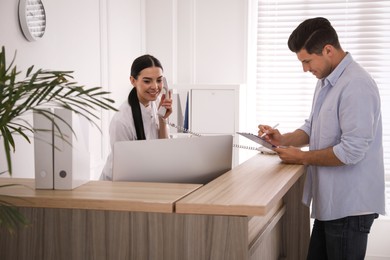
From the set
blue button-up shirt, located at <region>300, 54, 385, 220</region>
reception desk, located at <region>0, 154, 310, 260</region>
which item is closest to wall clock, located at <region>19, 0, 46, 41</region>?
reception desk, located at <region>0, 154, 310, 260</region>

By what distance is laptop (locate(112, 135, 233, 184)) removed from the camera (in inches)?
98.7

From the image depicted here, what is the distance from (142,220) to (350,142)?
1.01 meters

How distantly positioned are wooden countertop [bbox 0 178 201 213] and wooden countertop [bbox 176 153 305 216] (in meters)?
0.08

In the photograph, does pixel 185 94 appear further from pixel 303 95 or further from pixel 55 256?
pixel 55 256

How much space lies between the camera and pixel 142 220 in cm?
211

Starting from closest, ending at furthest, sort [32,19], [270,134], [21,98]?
[21,98] → [270,134] → [32,19]

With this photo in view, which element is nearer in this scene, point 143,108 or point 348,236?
point 348,236

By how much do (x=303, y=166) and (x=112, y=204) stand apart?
1.15 m

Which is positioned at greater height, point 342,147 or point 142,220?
point 342,147

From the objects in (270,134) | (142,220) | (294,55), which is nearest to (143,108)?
(270,134)

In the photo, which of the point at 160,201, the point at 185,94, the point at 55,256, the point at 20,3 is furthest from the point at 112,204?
the point at 185,94

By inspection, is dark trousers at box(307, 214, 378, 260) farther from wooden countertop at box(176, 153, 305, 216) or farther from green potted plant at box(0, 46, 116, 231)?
green potted plant at box(0, 46, 116, 231)

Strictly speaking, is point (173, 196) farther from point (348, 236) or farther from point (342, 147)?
point (348, 236)

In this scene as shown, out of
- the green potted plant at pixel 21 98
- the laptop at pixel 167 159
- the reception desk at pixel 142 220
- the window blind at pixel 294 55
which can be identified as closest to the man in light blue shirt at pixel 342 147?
the reception desk at pixel 142 220
